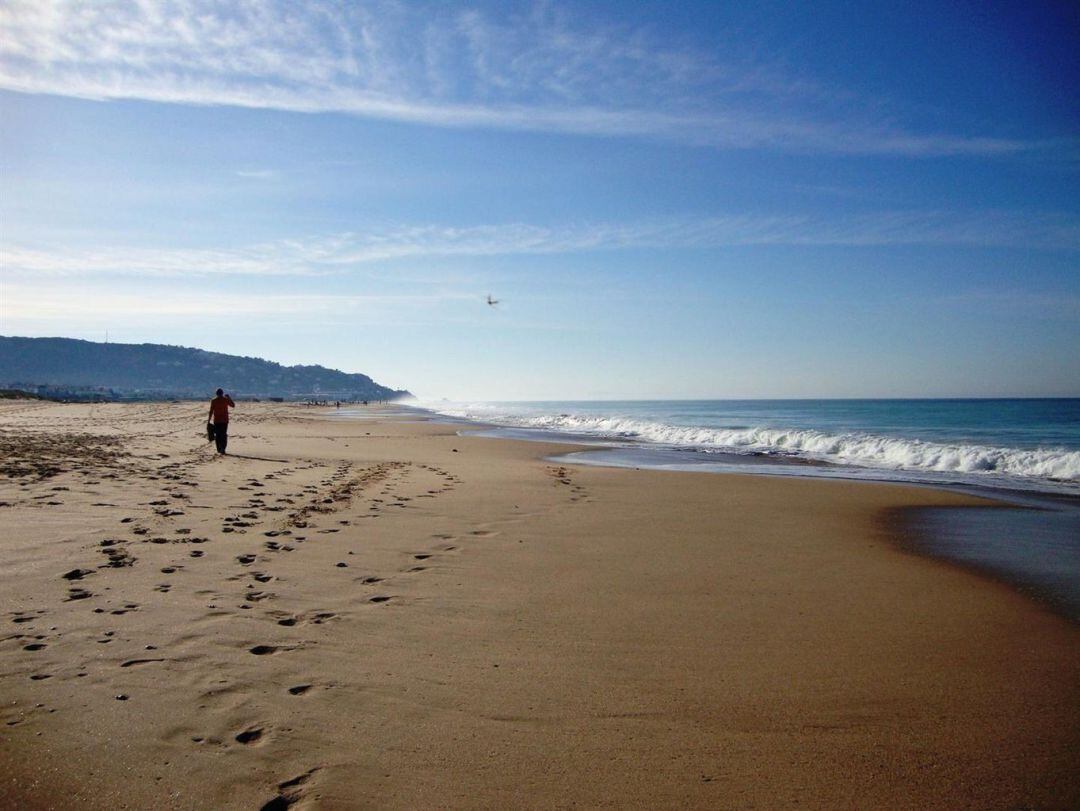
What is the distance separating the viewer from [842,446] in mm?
23609

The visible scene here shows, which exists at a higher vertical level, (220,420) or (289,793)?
(220,420)

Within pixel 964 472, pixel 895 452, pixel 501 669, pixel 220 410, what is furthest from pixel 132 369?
pixel 501 669

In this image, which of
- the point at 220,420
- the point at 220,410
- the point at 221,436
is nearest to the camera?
the point at 221,436

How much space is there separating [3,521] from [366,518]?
149 inches

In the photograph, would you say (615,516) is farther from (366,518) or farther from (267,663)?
(267,663)

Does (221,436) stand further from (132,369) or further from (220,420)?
(132,369)

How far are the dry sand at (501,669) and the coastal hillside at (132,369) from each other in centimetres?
14755

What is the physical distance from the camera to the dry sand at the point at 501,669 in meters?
2.74

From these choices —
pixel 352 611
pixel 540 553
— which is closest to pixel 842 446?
pixel 540 553

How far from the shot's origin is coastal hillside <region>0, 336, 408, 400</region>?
144 metres

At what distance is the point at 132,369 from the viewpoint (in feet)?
528

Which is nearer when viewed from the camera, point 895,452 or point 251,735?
point 251,735

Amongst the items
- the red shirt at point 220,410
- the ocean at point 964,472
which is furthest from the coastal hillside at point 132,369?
the ocean at point 964,472

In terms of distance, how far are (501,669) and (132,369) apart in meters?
190
